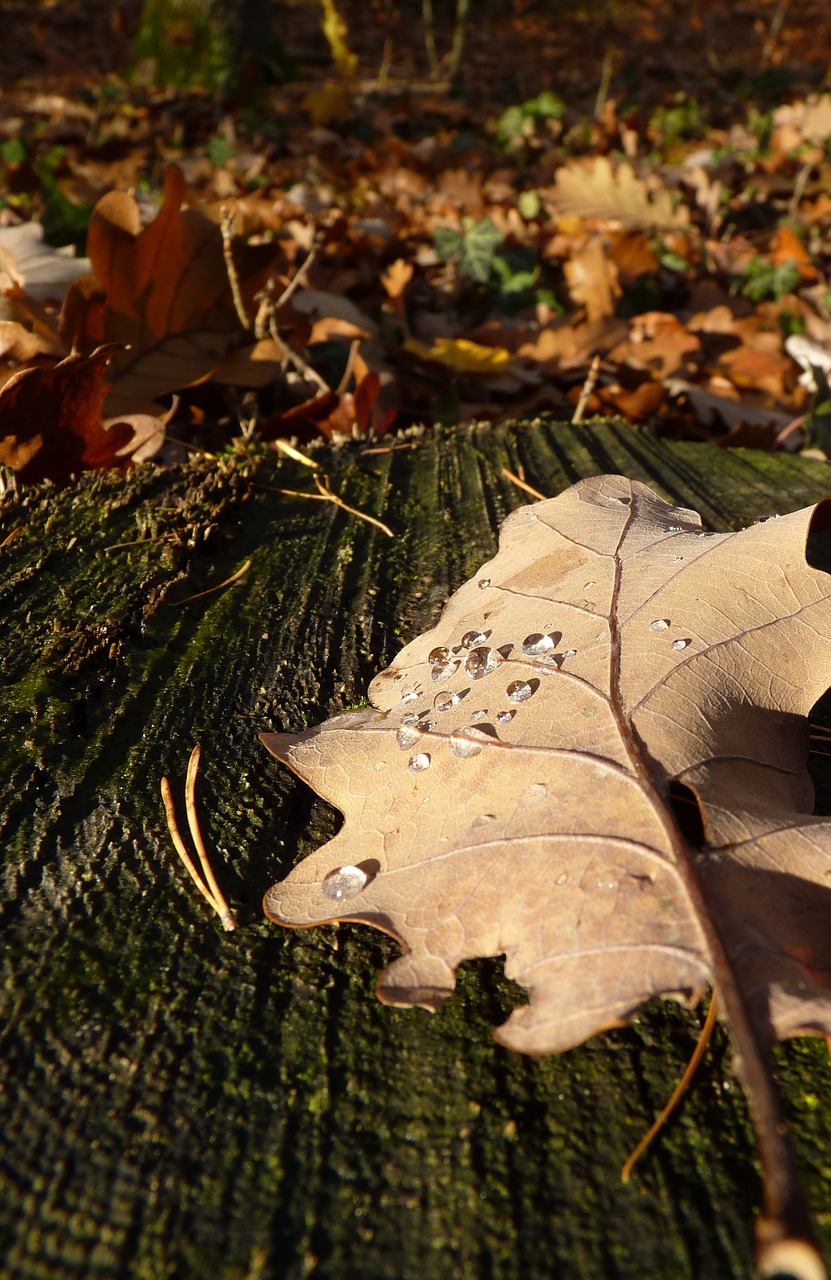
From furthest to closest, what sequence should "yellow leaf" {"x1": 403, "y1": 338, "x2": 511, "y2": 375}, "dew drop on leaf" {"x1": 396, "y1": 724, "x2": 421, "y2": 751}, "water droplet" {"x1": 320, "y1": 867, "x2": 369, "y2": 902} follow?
"yellow leaf" {"x1": 403, "y1": 338, "x2": 511, "y2": 375} < "dew drop on leaf" {"x1": 396, "y1": 724, "x2": 421, "y2": 751} < "water droplet" {"x1": 320, "y1": 867, "x2": 369, "y2": 902}

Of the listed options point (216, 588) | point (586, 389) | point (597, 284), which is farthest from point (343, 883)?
point (597, 284)

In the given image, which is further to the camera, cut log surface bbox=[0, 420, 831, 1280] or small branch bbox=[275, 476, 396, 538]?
small branch bbox=[275, 476, 396, 538]

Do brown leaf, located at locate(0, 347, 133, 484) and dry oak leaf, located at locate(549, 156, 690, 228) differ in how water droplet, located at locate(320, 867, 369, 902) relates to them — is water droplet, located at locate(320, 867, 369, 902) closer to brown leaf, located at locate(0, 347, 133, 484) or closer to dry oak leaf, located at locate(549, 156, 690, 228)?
brown leaf, located at locate(0, 347, 133, 484)

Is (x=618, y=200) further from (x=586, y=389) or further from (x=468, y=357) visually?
(x=586, y=389)

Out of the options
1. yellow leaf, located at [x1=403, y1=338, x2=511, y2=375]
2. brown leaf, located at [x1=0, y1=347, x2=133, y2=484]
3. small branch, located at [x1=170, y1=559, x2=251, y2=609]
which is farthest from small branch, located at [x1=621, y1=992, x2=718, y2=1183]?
yellow leaf, located at [x1=403, y1=338, x2=511, y2=375]

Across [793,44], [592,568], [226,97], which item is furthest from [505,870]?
[793,44]

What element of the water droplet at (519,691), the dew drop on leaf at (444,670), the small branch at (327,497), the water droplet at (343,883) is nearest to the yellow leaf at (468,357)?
the small branch at (327,497)
